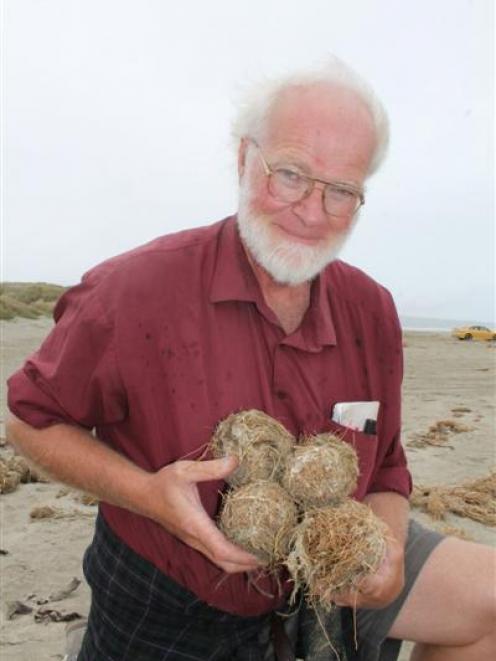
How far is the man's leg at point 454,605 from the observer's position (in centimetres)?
283

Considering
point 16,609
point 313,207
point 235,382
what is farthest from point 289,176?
point 16,609

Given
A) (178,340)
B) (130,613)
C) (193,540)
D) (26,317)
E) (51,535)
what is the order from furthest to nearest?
(26,317)
(51,535)
(130,613)
(178,340)
(193,540)

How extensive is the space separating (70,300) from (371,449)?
1.43 metres

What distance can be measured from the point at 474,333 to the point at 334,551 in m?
33.4

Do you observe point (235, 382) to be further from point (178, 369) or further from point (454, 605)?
point (454, 605)

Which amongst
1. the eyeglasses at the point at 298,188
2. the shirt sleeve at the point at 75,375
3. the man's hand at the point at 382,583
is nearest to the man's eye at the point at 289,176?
the eyeglasses at the point at 298,188

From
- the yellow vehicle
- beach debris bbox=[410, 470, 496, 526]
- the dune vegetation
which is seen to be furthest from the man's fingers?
the yellow vehicle

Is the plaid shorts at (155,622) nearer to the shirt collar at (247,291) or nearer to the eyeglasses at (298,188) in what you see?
the shirt collar at (247,291)

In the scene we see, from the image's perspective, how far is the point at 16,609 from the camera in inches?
166

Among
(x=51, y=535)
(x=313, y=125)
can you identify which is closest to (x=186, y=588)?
(x=313, y=125)

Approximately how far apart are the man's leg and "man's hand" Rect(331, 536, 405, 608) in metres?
0.50

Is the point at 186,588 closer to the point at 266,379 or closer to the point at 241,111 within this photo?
the point at 266,379

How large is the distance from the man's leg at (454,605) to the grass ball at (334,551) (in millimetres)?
678

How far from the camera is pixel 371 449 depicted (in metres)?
3.03
